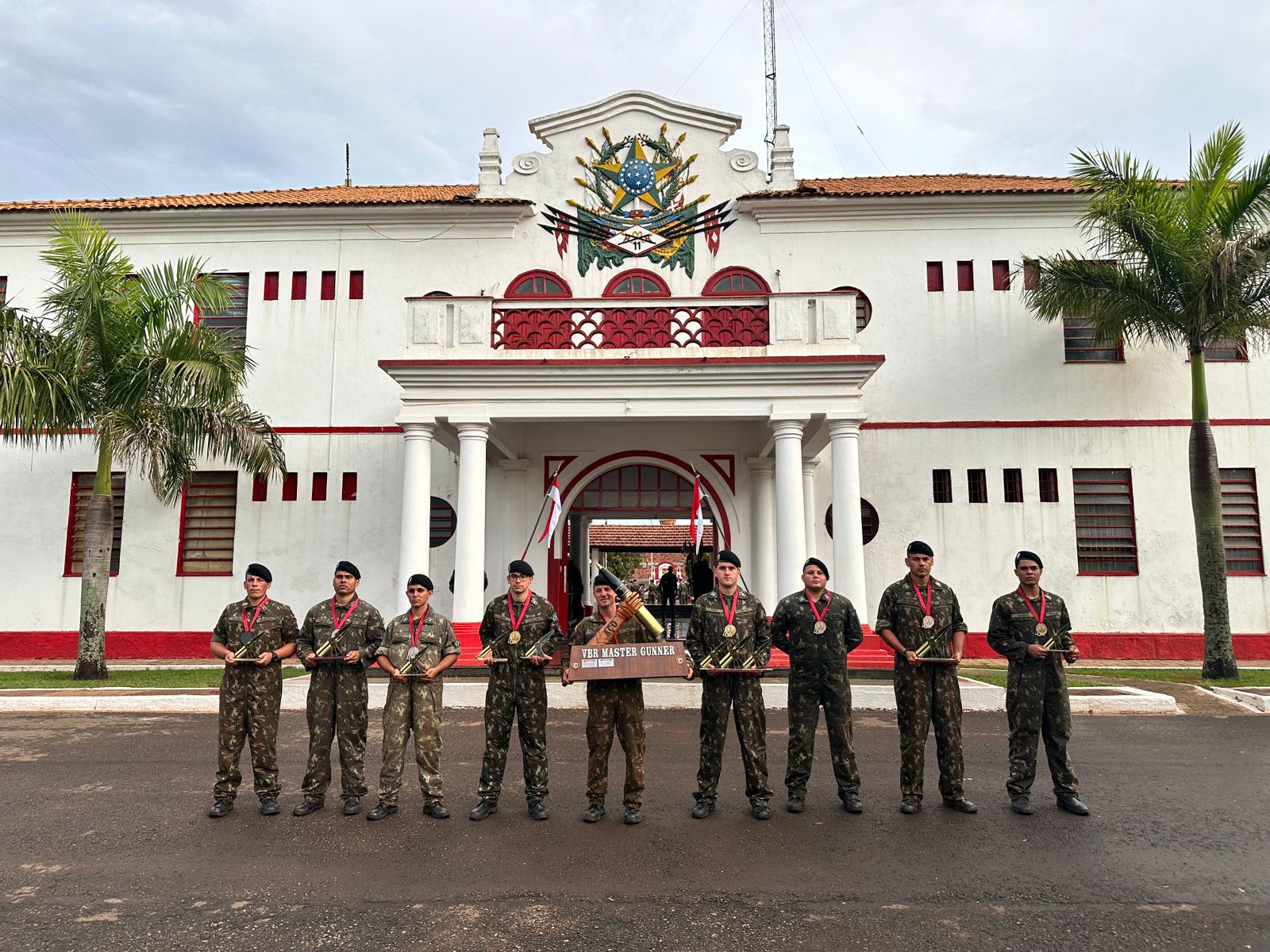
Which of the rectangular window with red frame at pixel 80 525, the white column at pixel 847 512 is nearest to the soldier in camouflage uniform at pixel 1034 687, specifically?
the white column at pixel 847 512

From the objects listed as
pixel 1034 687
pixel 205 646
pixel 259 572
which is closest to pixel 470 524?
pixel 259 572

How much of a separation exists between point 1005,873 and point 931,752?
3240 millimetres

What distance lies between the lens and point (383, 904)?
409 cm

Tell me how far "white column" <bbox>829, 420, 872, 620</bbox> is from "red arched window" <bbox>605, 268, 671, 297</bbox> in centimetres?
496

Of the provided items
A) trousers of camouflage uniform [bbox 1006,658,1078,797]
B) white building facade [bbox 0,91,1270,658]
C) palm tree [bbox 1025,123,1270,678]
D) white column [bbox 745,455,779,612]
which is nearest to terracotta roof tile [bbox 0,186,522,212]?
white building facade [bbox 0,91,1270,658]

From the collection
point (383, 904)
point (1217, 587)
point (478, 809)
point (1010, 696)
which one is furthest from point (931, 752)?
point (1217, 587)

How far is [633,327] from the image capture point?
39.9 ft

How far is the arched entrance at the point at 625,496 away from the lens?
1502cm

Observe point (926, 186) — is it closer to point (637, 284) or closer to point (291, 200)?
point (637, 284)

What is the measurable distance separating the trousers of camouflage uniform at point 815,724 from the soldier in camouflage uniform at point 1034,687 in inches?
44.2

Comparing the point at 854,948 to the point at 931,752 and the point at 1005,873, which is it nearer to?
the point at 1005,873

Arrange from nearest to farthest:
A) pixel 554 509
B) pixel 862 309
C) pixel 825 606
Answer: pixel 825 606 < pixel 554 509 < pixel 862 309

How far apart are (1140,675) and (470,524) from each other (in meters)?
9.88

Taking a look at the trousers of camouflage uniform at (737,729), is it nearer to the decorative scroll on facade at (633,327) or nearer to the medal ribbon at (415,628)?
the medal ribbon at (415,628)
